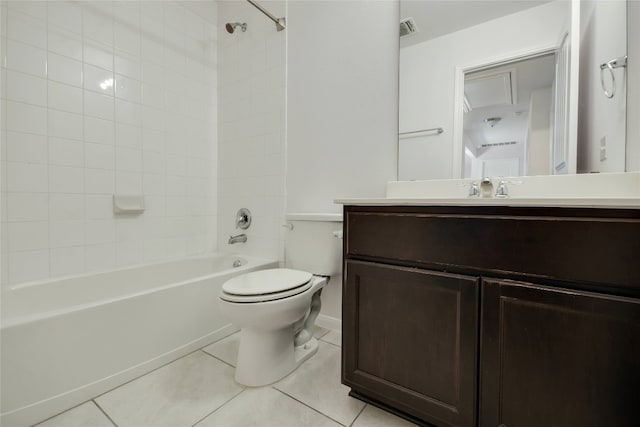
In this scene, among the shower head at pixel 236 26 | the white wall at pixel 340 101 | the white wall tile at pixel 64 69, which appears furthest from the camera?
the shower head at pixel 236 26

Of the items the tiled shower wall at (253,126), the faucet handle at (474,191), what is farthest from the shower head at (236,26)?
the faucet handle at (474,191)

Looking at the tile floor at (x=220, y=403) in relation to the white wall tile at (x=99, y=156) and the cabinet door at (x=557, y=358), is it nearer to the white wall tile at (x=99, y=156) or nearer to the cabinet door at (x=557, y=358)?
the cabinet door at (x=557, y=358)

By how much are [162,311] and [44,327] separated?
0.42 m

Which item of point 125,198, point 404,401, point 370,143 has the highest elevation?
point 370,143

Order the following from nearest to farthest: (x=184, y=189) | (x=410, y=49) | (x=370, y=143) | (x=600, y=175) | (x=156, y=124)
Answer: (x=600, y=175) → (x=410, y=49) → (x=370, y=143) → (x=156, y=124) → (x=184, y=189)

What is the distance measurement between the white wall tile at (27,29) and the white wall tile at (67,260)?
42.9 inches

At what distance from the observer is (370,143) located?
64.4 inches

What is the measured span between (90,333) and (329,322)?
1215mm

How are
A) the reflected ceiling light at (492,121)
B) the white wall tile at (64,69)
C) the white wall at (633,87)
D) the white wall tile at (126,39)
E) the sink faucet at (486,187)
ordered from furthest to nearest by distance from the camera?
the white wall tile at (126,39) < the white wall tile at (64,69) < the reflected ceiling light at (492,121) < the sink faucet at (486,187) < the white wall at (633,87)

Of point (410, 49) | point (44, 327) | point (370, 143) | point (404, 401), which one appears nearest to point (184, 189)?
point (44, 327)

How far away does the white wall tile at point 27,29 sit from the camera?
1.38 metres

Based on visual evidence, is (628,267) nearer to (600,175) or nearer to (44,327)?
(600,175)

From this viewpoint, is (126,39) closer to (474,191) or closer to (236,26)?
(236,26)

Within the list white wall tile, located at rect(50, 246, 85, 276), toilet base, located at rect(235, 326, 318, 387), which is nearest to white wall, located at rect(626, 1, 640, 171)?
toilet base, located at rect(235, 326, 318, 387)
